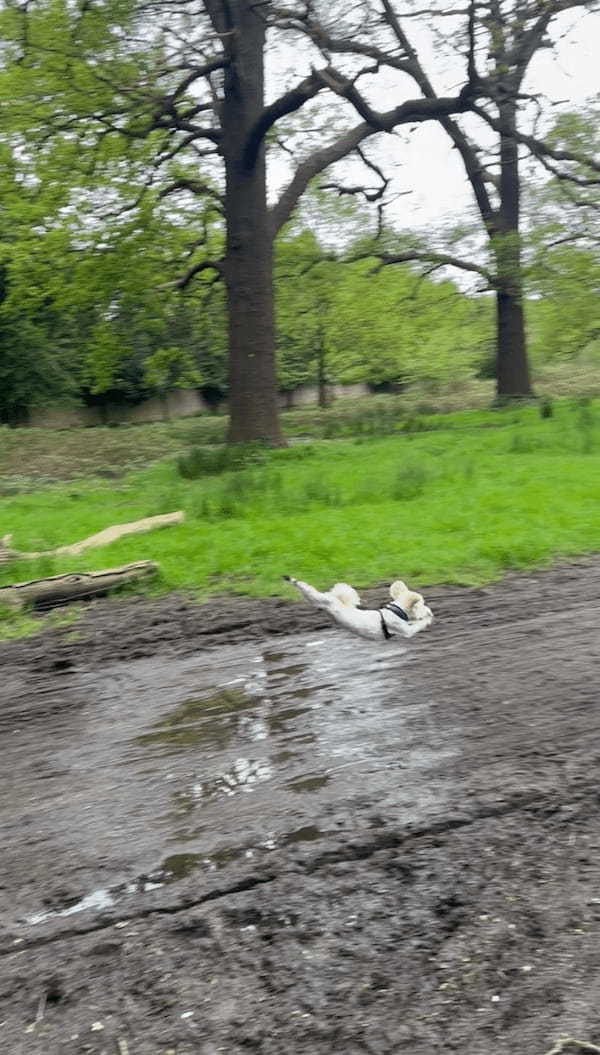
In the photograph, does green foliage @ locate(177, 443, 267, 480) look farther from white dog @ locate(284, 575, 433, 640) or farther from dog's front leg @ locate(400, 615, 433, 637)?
dog's front leg @ locate(400, 615, 433, 637)

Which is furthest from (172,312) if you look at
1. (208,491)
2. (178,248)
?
(208,491)

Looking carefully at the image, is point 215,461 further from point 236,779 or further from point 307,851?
point 307,851

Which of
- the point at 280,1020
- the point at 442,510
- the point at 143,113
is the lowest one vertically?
the point at 280,1020

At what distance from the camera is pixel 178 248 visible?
18.9 meters

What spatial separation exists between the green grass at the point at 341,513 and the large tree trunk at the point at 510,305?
581 cm

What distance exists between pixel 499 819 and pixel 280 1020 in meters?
1.35

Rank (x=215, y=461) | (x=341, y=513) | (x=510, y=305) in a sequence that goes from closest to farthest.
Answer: (x=341, y=513), (x=215, y=461), (x=510, y=305)

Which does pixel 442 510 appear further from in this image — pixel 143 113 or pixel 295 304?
pixel 295 304

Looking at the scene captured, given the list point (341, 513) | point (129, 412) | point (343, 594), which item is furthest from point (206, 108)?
point (129, 412)

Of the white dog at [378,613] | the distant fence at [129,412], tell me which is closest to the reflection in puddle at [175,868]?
the white dog at [378,613]

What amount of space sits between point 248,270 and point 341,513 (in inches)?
274

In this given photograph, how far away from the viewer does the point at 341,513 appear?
9.91 metres

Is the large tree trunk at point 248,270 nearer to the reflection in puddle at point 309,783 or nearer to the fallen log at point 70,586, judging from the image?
the fallen log at point 70,586

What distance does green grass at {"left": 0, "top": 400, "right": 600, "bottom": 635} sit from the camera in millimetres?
8094
